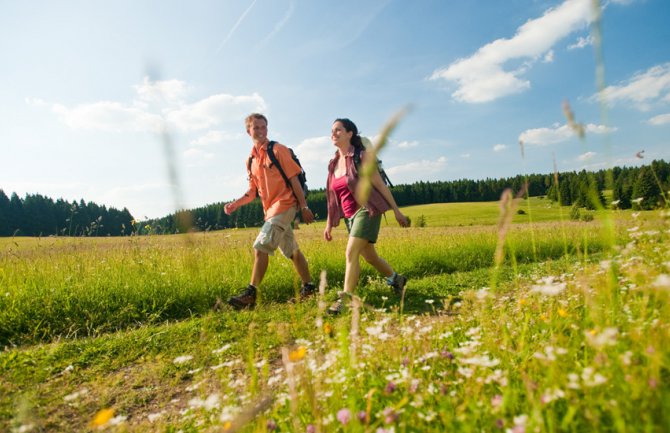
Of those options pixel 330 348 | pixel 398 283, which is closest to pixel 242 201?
pixel 398 283

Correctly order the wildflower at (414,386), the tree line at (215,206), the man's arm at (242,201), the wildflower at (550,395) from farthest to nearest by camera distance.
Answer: the man's arm at (242,201) → the tree line at (215,206) → the wildflower at (414,386) → the wildflower at (550,395)

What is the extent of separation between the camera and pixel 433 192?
99375 mm

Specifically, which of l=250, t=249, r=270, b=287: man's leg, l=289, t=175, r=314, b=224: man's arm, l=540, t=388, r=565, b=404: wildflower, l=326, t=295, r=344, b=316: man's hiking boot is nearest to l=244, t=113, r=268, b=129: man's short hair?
l=289, t=175, r=314, b=224: man's arm

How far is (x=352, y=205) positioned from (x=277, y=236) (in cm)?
126

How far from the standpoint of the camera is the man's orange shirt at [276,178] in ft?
19.4

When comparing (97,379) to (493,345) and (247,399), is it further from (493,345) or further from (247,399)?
(493,345)

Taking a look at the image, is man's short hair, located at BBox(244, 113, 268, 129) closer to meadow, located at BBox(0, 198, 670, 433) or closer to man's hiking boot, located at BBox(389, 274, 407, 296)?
meadow, located at BBox(0, 198, 670, 433)

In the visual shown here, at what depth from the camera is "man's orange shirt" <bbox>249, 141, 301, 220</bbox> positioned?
5.93m

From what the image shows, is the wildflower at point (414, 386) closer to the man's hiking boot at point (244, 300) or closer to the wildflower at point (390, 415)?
the wildflower at point (390, 415)

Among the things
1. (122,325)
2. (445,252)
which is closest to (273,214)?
(122,325)

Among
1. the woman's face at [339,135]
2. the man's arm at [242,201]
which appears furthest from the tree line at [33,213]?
the woman's face at [339,135]

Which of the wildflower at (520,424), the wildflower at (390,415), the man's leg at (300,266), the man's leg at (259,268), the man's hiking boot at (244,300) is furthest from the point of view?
the man's leg at (300,266)

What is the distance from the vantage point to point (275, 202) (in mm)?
6000

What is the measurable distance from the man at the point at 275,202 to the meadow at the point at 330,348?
2.06 ft
